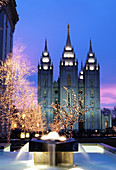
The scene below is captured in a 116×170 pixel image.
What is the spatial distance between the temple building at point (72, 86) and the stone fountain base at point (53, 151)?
224 ft

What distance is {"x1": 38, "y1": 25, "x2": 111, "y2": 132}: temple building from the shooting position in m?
77.7

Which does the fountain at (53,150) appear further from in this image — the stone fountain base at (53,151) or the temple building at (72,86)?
the temple building at (72,86)

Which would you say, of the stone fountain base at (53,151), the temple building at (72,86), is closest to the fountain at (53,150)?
the stone fountain base at (53,151)

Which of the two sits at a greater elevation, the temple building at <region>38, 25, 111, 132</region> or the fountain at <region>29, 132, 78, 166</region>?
the temple building at <region>38, 25, 111, 132</region>

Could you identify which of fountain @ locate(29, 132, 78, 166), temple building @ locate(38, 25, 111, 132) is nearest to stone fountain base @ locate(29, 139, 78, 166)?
fountain @ locate(29, 132, 78, 166)

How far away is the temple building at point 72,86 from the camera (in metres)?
77.7

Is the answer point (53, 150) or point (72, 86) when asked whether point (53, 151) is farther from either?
point (72, 86)

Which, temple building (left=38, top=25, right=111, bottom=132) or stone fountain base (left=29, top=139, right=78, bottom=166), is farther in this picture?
temple building (left=38, top=25, right=111, bottom=132)

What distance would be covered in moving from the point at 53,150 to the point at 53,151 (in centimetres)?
4

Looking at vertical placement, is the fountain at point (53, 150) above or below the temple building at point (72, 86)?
below

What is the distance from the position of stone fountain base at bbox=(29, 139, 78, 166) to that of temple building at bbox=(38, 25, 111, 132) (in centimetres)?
6827

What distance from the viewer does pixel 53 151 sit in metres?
7.99

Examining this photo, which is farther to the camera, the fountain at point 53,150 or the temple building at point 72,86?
the temple building at point 72,86

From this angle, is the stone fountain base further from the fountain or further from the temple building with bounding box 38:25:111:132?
the temple building with bounding box 38:25:111:132
